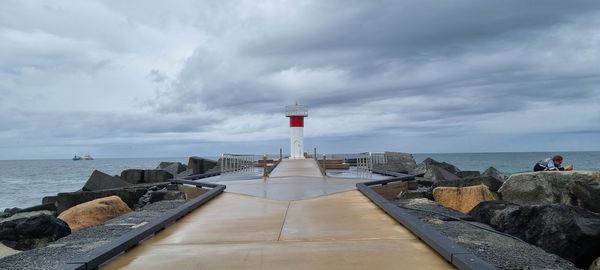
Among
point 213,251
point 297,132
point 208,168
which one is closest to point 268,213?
point 213,251

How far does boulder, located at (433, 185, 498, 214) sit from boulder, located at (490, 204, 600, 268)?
2778 mm

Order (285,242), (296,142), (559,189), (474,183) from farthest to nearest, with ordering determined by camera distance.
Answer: (296,142)
(474,183)
(559,189)
(285,242)

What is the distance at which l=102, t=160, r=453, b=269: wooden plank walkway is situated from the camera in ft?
15.9

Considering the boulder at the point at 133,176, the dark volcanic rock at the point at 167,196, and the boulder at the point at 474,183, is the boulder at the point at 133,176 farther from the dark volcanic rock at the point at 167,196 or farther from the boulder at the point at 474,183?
the boulder at the point at 474,183

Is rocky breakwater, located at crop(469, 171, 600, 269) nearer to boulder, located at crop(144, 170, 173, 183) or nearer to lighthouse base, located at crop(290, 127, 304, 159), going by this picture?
boulder, located at crop(144, 170, 173, 183)

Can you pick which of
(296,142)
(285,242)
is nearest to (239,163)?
(296,142)

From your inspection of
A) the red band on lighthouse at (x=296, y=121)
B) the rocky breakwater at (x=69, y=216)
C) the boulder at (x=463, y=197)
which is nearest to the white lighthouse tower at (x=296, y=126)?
the red band on lighthouse at (x=296, y=121)

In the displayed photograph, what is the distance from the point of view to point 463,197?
1164 centimetres

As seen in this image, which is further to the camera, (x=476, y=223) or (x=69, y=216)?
(x=69, y=216)

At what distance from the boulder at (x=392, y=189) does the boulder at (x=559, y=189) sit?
2737 millimetres

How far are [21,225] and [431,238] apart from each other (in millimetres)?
8029

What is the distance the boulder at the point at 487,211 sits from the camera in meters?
8.89

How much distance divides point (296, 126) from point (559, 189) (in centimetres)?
2281

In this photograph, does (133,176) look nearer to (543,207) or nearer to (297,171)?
(297,171)
